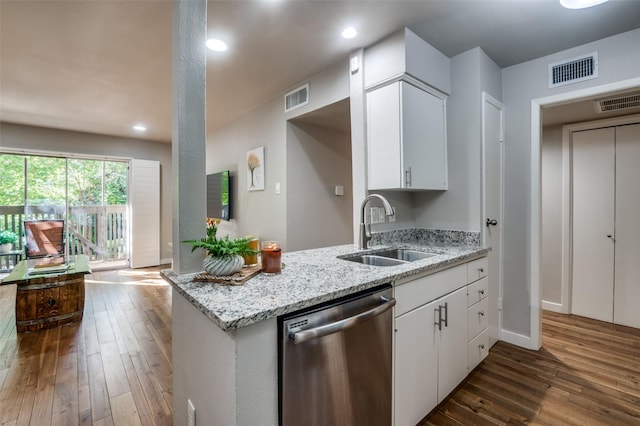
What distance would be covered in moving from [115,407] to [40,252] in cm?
391

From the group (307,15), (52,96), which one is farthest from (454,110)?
(52,96)

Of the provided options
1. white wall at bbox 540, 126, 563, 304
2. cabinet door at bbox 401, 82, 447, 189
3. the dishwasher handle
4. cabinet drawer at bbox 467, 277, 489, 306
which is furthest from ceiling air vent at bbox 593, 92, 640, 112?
the dishwasher handle

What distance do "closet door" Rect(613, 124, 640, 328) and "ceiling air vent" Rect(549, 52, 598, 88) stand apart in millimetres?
1233

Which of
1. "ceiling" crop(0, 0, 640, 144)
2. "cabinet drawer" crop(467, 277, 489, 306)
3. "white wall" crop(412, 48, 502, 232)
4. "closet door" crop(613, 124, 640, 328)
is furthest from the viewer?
"closet door" crop(613, 124, 640, 328)

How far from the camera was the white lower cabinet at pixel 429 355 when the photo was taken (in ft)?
4.86

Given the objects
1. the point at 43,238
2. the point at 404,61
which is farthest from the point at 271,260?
the point at 43,238

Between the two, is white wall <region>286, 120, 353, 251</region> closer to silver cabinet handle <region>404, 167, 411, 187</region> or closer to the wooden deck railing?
silver cabinet handle <region>404, 167, 411, 187</region>

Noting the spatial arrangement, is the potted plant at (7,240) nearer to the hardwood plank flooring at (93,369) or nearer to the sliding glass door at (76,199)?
the sliding glass door at (76,199)

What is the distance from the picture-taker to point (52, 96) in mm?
3430

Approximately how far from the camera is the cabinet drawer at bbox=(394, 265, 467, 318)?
148 cm

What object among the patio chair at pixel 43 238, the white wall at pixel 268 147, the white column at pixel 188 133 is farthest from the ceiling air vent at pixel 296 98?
the patio chair at pixel 43 238

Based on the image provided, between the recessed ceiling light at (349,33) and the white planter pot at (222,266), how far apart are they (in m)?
1.77

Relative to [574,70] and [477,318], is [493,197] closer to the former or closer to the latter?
[477,318]

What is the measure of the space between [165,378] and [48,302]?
5.87 feet
